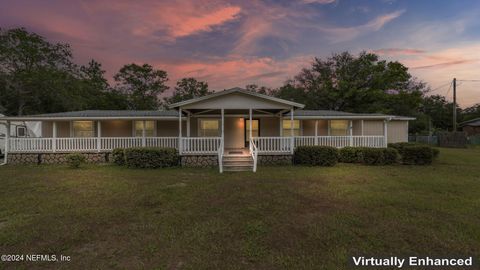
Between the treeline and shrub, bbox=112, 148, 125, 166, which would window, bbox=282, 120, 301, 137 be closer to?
shrub, bbox=112, 148, 125, 166

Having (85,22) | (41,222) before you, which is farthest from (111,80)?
(41,222)

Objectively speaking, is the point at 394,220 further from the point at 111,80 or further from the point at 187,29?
Answer: the point at 111,80

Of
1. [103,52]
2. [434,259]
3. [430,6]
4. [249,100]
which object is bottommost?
[434,259]

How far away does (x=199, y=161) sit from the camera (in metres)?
12.4

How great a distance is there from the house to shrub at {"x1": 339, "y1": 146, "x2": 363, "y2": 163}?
1.37 meters

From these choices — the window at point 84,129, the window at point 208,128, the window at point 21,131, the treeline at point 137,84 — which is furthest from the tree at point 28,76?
the window at point 208,128

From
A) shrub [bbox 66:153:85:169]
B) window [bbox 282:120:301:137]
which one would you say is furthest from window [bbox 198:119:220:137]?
shrub [bbox 66:153:85:169]

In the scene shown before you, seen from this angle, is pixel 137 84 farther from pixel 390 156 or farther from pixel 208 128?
pixel 390 156

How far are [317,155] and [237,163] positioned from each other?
13.8ft

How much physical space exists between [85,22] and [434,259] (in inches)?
721

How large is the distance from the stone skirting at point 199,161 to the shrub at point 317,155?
4415 millimetres

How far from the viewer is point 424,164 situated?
501 inches

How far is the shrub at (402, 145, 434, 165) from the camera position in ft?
41.7

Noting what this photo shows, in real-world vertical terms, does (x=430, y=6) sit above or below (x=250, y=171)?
above
